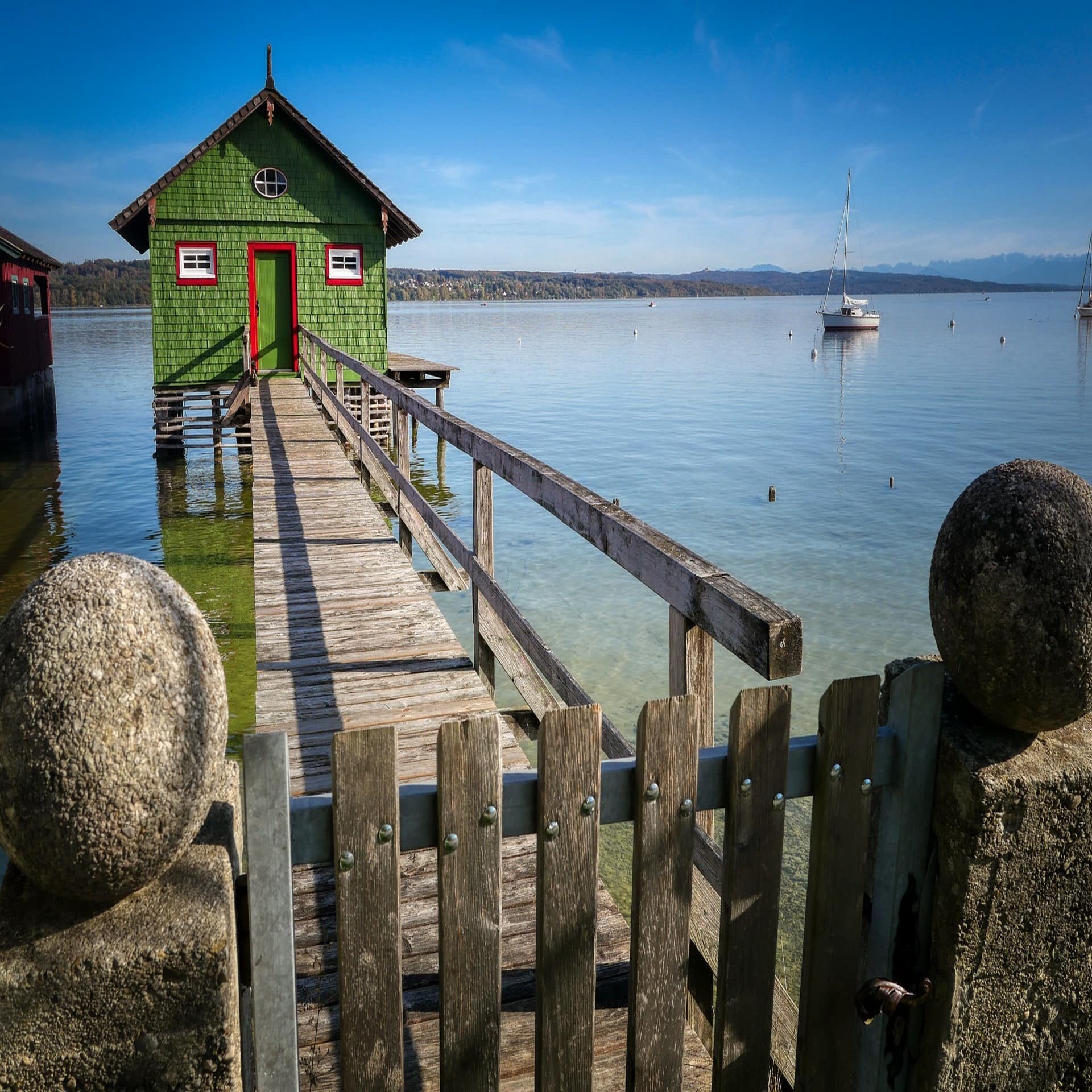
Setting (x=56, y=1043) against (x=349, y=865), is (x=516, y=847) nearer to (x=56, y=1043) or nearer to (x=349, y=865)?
(x=349, y=865)

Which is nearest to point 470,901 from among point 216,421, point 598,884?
point 598,884

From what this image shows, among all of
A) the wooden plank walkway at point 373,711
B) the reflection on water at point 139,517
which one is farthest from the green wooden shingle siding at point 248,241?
the wooden plank walkway at point 373,711

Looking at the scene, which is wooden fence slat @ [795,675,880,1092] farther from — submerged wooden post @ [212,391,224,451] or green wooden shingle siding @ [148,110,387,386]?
green wooden shingle siding @ [148,110,387,386]

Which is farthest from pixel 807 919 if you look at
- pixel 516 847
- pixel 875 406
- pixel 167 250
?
pixel 875 406

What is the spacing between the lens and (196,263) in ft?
77.5

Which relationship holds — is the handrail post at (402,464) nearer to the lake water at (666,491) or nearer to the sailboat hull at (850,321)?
the lake water at (666,491)

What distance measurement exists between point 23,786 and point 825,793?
148 centimetres

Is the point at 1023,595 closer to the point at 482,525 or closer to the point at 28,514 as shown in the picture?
the point at 482,525

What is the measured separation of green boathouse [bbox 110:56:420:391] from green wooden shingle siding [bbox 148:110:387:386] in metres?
0.03

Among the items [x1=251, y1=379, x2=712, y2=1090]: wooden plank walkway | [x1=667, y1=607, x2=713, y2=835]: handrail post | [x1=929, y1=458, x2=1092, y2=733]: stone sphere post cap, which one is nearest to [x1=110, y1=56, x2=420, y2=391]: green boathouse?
[x1=251, y1=379, x2=712, y2=1090]: wooden plank walkway

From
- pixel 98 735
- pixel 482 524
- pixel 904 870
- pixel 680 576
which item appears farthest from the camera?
pixel 482 524

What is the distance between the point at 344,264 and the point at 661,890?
24370 mm

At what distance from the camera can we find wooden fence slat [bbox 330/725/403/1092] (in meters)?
1.81

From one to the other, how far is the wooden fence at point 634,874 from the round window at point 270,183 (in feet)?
79.2
